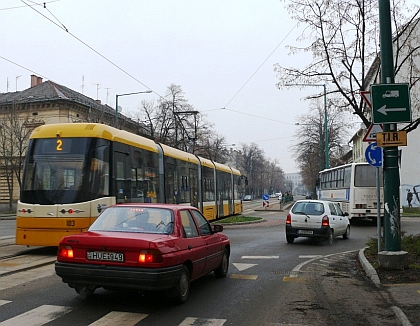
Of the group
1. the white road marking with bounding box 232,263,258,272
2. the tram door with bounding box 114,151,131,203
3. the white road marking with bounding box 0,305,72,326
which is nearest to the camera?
the white road marking with bounding box 0,305,72,326

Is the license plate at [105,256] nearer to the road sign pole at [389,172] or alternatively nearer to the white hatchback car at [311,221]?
the road sign pole at [389,172]

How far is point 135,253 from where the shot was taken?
670cm

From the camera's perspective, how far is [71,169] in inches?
511

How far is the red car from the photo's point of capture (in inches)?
262

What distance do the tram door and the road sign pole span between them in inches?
279

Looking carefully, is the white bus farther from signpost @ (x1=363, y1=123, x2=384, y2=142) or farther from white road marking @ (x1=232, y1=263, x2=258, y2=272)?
white road marking @ (x1=232, y1=263, x2=258, y2=272)

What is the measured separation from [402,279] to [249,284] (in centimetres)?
277

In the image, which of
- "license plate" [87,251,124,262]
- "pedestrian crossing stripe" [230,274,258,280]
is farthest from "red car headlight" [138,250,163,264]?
"pedestrian crossing stripe" [230,274,258,280]

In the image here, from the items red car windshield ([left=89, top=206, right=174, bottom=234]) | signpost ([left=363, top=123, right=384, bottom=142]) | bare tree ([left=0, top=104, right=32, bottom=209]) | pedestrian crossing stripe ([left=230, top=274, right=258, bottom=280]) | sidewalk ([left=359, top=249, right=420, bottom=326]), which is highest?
bare tree ([left=0, top=104, right=32, bottom=209])

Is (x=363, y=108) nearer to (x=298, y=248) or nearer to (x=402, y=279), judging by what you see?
(x=298, y=248)

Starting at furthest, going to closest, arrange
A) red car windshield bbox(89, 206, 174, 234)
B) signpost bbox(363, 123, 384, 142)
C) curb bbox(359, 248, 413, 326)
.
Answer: signpost bbox(363, 123, 384, 142) < red car windshield bbox(89, 206, 174, 234) < curb bbox(359, 248, 413, 326)

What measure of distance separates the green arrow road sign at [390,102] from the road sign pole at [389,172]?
0.78 feet

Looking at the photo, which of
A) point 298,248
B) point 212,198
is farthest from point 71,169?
point 212,198

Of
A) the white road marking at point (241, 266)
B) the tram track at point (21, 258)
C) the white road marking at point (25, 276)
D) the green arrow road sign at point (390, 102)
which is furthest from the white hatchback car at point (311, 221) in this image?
the white road marking at point (25, 276)
